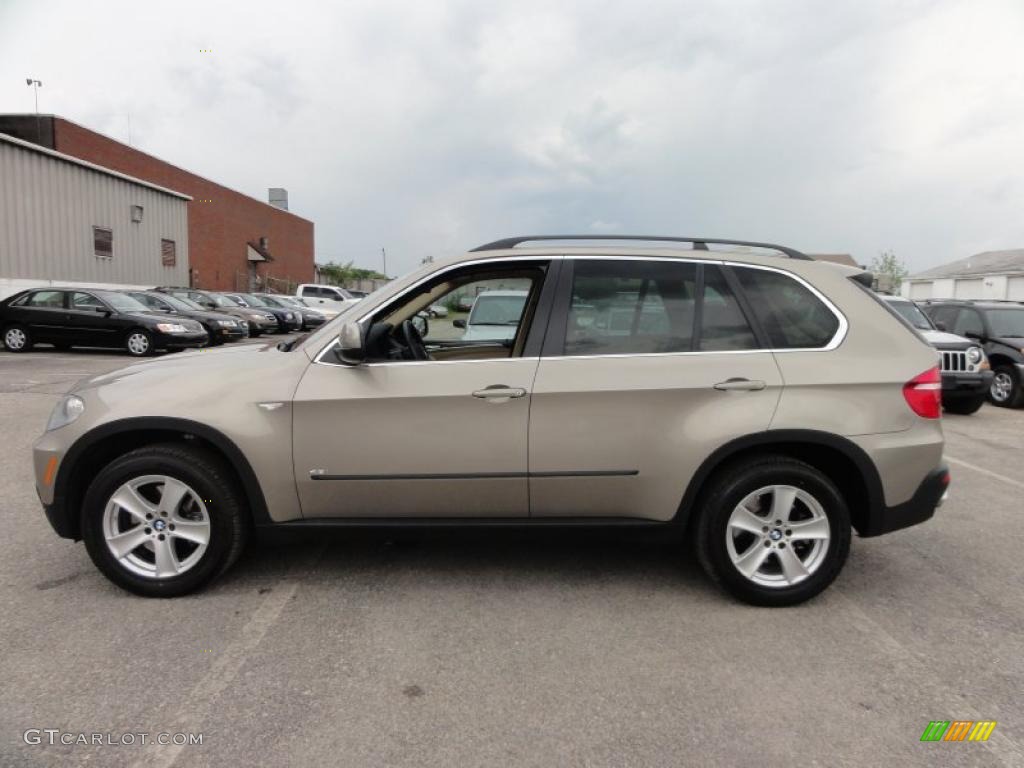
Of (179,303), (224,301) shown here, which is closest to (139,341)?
(179,303)

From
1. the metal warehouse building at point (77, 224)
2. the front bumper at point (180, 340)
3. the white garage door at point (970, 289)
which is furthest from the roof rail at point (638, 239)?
the white garage door at point (970, 289)

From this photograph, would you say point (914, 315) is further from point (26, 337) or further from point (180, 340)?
point (26, 337)

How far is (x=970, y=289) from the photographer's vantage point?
41.4 metres

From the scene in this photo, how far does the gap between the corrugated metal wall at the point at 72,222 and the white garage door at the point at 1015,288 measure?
1617 inches

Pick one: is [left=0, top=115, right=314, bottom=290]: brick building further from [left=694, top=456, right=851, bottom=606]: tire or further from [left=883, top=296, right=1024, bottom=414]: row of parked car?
[left=694, top=456, right=851, bottom=606]: tire

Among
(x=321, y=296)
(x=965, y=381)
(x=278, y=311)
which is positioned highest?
(x=321, y=296)

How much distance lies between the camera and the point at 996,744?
7.85ft

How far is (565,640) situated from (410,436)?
1157mm

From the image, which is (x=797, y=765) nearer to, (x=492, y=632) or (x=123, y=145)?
(x=492, y=632)

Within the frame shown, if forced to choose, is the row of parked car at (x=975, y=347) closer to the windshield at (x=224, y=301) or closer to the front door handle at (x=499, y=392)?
the front door handle at (x=499, y=392)

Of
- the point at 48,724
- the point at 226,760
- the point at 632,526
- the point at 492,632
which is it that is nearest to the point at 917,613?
the point at 632,526

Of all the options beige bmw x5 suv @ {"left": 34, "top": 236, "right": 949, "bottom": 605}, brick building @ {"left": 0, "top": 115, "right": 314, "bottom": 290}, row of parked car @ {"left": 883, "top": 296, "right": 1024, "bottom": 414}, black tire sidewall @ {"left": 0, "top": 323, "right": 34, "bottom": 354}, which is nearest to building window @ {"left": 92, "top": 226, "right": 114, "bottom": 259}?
brick building @ {"left": 0, "top": 115, "right": 314, "bottom": 290}

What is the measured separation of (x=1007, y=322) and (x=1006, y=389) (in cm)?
125

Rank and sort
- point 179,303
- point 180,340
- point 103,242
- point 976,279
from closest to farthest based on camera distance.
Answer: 1. point 180,340
2. point 179,303
3. point 103,242
4. point 976,279
